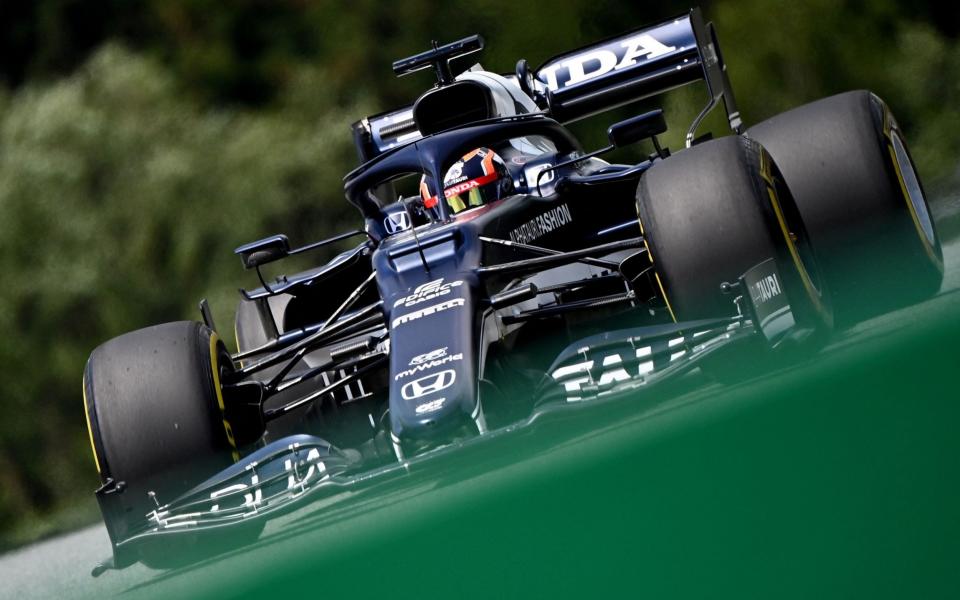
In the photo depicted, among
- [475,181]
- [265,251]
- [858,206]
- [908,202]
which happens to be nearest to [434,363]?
[475,181]

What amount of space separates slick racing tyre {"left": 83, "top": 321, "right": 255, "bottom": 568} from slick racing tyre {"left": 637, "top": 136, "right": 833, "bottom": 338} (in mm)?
1668

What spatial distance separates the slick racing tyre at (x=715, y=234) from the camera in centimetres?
438

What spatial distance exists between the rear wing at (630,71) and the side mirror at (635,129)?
57.6 inches

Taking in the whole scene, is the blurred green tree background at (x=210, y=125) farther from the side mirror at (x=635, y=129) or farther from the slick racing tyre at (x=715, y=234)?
the slick racing tyre at (x=715, y=234)

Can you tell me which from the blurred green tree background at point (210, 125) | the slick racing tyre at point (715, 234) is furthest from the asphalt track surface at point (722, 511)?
the blurred green tree background at point (210, 125)

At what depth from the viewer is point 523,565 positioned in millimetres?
2365

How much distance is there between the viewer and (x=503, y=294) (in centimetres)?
478

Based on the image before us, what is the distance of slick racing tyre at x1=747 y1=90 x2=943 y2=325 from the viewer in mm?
5184

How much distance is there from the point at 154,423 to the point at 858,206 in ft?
8.88

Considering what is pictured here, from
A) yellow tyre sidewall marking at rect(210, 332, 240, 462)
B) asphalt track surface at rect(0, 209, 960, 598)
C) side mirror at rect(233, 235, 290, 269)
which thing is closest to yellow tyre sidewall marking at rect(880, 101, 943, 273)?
asphalt track surface at rect(0, 209, 960, 598)

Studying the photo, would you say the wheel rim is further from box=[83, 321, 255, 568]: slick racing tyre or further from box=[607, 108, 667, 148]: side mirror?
box=[83, 321, 255, 568]: slick racing tyre

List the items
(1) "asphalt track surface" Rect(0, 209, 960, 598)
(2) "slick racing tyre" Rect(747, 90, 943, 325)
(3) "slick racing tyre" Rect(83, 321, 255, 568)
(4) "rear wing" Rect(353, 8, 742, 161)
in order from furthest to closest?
(4) "rear wing" Rect(353, 8, 742, 161)
(2) "slick racing tyre" Rect(747, 90, 943, 325)
(3) "slick racing tyre" Rect(83, 321, 255, 568)
(1) "asphalt track surface" Rect(0, 209, 960, 598)

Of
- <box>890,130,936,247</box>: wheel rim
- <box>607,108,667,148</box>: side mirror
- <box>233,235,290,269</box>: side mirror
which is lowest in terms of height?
<box>890,130,936,247</box>: wheel rim

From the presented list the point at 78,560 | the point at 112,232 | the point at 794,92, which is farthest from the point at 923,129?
the point at 78,560
